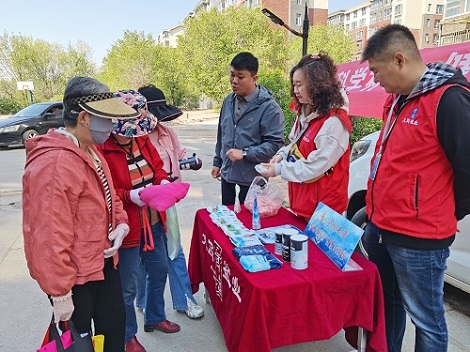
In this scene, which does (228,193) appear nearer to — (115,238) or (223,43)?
(115,238)

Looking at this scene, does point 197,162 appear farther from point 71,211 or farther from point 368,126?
point 368,126

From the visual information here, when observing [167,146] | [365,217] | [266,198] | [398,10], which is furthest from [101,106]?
[398,10]

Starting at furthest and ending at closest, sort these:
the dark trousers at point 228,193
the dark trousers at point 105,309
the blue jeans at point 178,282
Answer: the dark trousers at point 228,193, the blue jeans at point 178,282, the dark trousers at point 105,309

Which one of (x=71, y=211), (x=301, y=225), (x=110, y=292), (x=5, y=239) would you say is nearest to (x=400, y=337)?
(x=301, y=225)

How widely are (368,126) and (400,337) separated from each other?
6.22 metres

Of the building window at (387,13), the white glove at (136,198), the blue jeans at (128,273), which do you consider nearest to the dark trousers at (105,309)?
the blue jeans at (128,273)

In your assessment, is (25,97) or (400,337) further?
(25,97)

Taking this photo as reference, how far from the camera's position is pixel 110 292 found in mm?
1741

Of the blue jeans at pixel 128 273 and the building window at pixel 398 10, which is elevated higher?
the building window at pixel 398 10

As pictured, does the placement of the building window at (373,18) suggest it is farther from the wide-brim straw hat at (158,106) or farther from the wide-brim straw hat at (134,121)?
the wide-brim straw hat at (134,121)

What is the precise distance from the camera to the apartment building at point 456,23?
24483 millimetres

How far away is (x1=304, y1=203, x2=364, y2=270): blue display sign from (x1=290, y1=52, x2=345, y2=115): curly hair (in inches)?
22.1

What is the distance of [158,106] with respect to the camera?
235cm

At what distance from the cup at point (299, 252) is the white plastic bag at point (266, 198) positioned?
686mm
